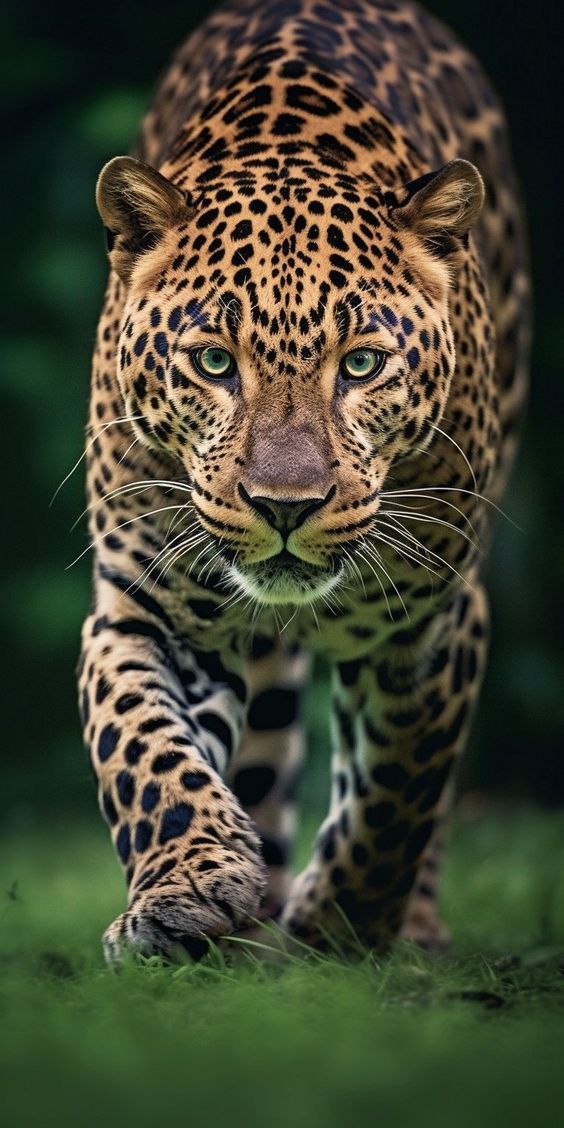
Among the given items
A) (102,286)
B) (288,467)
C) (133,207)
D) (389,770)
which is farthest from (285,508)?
(102,286)

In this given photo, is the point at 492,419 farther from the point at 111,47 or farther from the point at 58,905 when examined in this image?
the point at 111,47

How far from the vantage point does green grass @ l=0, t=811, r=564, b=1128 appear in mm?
2994

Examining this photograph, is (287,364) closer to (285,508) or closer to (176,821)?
(285,508)

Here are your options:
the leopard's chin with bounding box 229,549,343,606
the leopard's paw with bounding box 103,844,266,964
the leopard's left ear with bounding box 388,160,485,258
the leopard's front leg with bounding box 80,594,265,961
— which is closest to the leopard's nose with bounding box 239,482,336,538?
the leopard's chin with bounding box 229,549,343,606

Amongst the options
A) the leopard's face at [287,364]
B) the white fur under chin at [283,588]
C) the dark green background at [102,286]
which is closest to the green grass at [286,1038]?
the white fur under chin at [283,588]

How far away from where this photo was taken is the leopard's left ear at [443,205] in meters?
4.93

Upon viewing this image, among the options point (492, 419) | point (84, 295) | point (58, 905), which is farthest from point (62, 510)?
point (492, 419)

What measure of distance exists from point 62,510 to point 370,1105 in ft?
26.1

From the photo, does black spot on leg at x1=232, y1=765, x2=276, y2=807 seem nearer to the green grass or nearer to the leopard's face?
the green grass

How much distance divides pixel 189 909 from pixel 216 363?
135 centimetres

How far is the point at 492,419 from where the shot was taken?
5.51m

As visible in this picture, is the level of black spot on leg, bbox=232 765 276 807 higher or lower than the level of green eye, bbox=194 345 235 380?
lower

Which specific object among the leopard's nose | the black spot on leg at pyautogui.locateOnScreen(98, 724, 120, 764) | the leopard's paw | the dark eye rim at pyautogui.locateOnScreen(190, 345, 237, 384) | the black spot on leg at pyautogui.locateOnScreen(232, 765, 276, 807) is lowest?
the black spot on leg at pyautogui.locateOnScreen(232, 765, 276, 807)

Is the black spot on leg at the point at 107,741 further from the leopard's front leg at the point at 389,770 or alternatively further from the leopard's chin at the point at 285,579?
the leopard's front leg at the point at 389,770
